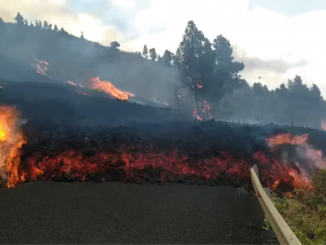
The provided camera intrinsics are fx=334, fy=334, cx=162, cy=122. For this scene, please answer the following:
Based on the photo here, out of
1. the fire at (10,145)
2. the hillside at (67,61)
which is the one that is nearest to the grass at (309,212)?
the fire at (10,145)

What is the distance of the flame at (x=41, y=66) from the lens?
48.7 meters

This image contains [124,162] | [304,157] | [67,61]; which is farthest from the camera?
[67,61]

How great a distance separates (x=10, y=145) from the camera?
11797 mm

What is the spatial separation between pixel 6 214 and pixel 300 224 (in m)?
6.63

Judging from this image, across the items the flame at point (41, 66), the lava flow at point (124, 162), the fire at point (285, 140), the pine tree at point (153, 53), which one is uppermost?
the pine tree at point (153, 53)

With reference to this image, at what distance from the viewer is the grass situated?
7.03 m

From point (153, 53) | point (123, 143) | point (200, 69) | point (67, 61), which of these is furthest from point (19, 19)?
point (153, 53)

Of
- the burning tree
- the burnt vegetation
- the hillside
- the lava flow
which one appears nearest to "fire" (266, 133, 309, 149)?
the burnt vegetation

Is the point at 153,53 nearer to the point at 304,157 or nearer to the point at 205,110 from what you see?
the point at 205,110

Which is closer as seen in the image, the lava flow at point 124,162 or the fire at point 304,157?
the lava flow at point 124,162

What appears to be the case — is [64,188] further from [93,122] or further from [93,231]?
[93,122]

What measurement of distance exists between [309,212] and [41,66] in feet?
159

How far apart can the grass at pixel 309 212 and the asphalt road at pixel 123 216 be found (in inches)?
28.9

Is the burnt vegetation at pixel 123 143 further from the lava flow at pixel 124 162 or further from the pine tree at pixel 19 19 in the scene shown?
the pine tree at pixel 19 19
